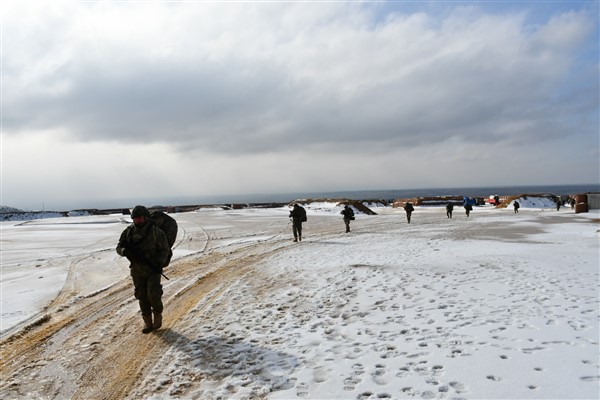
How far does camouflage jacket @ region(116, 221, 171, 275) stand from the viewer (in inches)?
242

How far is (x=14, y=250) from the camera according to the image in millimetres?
16625

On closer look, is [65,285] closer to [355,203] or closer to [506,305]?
[506,305]

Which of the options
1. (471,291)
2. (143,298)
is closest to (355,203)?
(471,291)

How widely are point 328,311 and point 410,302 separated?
161 centimetres

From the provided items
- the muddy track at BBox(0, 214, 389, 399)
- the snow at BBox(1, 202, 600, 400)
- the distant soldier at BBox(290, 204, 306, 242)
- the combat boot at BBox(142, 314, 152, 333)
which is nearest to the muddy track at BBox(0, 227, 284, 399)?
the muddy track at BBox(0, 214, 389, 399)

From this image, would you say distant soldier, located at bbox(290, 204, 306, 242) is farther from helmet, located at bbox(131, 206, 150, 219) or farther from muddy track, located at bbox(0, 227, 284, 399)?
helmet, located at bbox(131, 206, 150, 219)

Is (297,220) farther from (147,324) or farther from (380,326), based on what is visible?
(147,324)

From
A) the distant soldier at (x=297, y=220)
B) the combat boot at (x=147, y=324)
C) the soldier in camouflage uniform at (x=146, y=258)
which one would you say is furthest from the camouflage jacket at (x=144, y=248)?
the distant soldier at (x=297, y=220)

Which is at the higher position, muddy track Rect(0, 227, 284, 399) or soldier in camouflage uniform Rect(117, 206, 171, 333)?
soldier in camouflage uniform Rect(117, 206, 171, 333)

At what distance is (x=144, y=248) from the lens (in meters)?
6.20

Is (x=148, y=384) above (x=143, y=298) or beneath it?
beneath

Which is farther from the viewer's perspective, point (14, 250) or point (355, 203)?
point (355, 203)

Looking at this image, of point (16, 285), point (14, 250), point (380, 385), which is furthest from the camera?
point (14, 250)

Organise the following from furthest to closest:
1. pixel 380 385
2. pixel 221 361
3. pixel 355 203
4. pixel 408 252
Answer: pixel 355 203 → pixel 408 252 → pixel 221 361 → pixel 380 385
